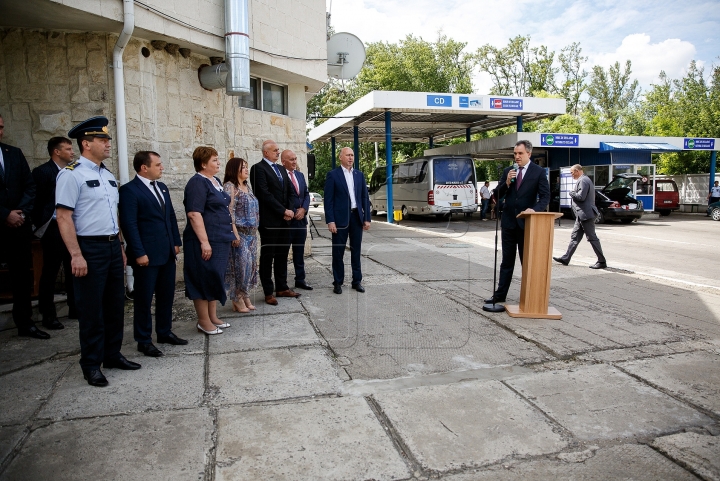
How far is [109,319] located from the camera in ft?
12.4

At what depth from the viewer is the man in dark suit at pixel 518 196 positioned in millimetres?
5410

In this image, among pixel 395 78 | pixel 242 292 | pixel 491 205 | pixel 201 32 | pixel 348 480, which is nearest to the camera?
pixel 348 480

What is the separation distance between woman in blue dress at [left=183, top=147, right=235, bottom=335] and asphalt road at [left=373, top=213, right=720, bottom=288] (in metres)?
6.70

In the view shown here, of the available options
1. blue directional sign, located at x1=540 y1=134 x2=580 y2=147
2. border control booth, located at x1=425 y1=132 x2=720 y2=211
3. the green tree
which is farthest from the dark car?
the green tree

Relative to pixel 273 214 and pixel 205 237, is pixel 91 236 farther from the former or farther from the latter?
pixel 273 214

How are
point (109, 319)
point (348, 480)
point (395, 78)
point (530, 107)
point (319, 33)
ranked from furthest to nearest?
1. point (395, 78)
2. point (530, 107)
3. point (319, 33)
4. point (109, 319)
5. point (348, 480)

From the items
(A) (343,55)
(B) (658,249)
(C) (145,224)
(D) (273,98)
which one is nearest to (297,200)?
(C) (145,224)

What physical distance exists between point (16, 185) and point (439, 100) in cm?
1599

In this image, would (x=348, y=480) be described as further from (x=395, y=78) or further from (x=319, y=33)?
(x=395, y=78)

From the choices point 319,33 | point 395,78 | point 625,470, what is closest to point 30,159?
point 319,33

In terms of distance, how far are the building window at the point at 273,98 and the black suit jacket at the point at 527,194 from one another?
16.2 feet

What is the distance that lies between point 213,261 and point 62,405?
178cm

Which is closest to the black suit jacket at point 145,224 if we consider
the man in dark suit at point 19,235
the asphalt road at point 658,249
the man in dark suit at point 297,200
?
the man in dark suit at point 19,235

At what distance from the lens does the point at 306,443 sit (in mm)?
2758
